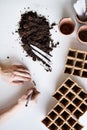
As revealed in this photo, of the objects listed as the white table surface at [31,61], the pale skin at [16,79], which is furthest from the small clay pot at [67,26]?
the pale skin at [16,79]

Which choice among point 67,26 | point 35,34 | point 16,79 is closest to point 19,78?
point 16,79

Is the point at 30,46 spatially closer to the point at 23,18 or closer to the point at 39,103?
the point at 23,18

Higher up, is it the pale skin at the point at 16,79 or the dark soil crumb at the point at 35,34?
the dark soil crumb at the point at 35,34

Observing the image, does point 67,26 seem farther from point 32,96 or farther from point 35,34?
point 32,96

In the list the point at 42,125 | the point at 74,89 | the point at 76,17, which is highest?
the point at 76,17

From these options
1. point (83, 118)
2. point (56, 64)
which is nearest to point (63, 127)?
point (83, 118)

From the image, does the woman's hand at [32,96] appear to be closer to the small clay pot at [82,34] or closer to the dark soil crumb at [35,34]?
the dark soil crumb at [35,34]

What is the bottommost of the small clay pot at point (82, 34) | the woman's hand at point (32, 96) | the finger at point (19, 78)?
the woman's hand at point (32, 96)

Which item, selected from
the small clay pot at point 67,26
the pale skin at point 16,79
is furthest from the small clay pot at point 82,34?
the pale skin at point 16,79

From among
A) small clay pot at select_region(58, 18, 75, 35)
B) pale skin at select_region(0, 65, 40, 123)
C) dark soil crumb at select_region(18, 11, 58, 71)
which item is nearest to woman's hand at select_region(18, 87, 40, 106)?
pale skin at select_region(0, 65, 40, 123)
